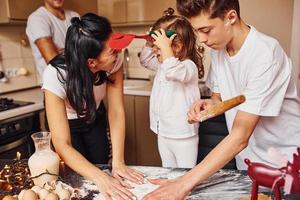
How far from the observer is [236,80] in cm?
104

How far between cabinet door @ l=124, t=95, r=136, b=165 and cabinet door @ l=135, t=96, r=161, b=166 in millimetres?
33

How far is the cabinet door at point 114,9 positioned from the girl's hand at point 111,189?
179cm

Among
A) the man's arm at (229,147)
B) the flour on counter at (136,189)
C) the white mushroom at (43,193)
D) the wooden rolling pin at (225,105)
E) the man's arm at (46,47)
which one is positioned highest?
the man's arm at (46,47)

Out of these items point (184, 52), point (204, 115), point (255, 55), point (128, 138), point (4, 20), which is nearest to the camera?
point (204, 115)

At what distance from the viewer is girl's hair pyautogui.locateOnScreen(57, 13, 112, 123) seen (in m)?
1.07

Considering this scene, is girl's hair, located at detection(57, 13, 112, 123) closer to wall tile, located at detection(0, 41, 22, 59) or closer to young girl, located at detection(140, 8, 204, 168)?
young girl, located at detection(140, 8, 204, 168)

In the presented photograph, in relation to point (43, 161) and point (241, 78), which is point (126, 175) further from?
point (241, 78)

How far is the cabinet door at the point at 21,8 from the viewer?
195cm

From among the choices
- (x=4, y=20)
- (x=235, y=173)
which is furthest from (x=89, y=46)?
(x=4, y=20)

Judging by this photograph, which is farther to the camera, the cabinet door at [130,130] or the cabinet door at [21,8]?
the cabinet door at [130,130]

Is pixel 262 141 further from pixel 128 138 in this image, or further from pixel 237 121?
pixel 128 138

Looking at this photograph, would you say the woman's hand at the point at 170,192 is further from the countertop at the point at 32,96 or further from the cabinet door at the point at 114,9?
the cabinet door at the point at 114,9

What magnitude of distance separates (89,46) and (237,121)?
1.86ft

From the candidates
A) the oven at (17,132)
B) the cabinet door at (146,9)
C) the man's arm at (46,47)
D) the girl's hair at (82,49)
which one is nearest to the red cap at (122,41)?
the girl's hair at (82,49)
